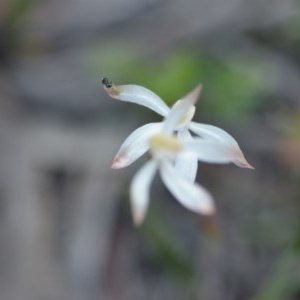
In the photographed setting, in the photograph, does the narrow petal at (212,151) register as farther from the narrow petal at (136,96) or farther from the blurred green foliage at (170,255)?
the blurred green foliage at (170,255)

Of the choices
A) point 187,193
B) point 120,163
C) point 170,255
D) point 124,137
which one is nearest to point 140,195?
point 187,193

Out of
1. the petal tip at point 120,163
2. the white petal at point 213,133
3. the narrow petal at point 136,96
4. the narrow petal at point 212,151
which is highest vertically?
the narrow petal at point 136,96

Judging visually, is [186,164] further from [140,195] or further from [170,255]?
[170,255]

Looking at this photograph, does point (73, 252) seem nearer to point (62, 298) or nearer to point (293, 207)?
point (62, 298)

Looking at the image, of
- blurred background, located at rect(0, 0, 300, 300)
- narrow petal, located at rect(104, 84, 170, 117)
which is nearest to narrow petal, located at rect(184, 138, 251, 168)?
narrow petal, located at rect(104, 84, 170, 117)

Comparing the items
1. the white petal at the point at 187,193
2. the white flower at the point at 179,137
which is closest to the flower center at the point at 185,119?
the white flower at the point at 179,137

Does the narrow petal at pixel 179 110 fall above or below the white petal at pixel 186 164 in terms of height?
above
